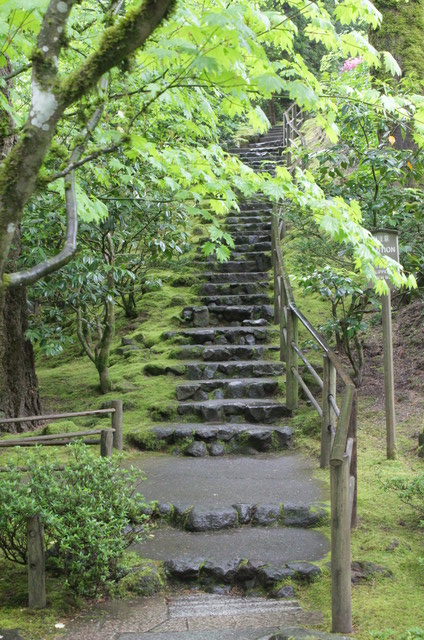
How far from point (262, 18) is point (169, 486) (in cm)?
367

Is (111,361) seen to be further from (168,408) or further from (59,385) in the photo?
(168,408)

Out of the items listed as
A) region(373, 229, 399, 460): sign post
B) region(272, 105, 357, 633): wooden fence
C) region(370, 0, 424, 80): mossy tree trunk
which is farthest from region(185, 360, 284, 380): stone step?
region(370, 0, 424, 80): mossy tree trunk

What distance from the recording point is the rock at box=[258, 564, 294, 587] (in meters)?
3.79

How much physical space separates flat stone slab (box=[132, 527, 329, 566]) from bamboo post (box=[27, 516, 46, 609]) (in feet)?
2.80

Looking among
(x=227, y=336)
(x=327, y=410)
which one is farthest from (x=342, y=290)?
(x=227, y=336)

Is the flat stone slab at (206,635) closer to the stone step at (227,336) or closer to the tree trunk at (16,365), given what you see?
the tree trunk at (16,365)

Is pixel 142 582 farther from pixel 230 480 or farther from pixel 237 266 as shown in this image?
pixel 237 266

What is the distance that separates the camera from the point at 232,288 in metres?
10.2

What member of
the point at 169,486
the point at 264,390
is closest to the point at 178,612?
the point at 169,486

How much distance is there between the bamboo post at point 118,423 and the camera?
6023mm

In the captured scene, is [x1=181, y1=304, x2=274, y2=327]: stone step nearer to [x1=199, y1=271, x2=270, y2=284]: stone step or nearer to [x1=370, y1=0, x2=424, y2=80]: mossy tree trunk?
[x1=199, y1=271, x2=270, y2=284]: stone step

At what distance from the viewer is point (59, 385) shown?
9.05 metres

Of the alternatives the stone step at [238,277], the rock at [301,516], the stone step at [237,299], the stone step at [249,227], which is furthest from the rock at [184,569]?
the stone step at [249,227]

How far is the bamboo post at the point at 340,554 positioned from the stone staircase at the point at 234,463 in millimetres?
300
